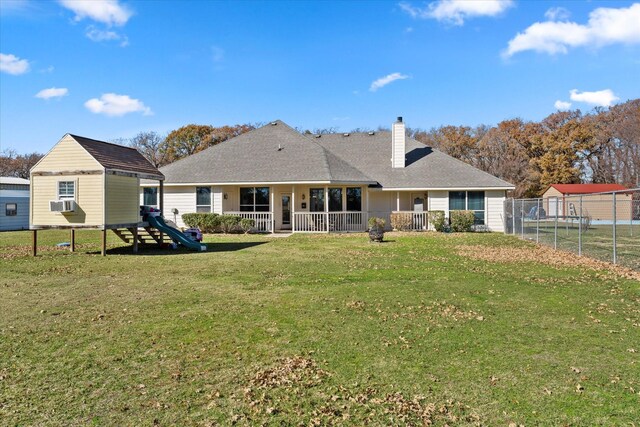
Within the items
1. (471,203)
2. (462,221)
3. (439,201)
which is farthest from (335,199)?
(471,203)

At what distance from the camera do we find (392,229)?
24.2 meters

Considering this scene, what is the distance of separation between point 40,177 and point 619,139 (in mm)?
58089

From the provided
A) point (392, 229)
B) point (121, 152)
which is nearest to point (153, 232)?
point (121, 152)

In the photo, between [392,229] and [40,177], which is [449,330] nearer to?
[40,177]

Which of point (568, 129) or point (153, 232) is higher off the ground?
point (568, 129)

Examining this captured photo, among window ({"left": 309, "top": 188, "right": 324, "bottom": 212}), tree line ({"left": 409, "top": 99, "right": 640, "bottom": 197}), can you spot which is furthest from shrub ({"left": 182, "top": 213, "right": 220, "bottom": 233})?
tree line ({"left": 409, "top": 99, "right": 640, "bottom": 197})

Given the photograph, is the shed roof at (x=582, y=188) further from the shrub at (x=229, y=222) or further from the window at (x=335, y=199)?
the shrub at (x=229, y=222)

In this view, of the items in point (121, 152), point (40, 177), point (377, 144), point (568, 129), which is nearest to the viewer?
point (40, 177)

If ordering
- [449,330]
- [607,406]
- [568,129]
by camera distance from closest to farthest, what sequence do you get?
[607,406]
[449,330]
[568,129]

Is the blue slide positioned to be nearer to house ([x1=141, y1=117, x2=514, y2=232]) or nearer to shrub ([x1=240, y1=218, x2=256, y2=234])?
shrub ([x1=240, y1=218, x2=256, y2=234])

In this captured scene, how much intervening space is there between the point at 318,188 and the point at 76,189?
12434 mm

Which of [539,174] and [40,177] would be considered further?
[539,174]

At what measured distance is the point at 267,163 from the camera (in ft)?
79.6

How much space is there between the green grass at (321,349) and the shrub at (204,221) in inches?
497
